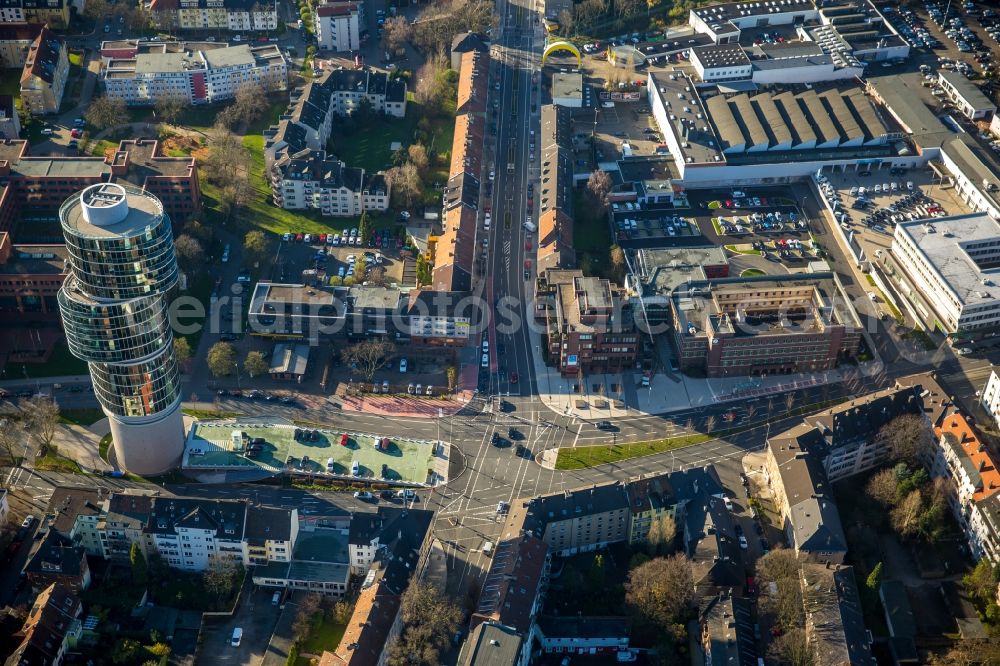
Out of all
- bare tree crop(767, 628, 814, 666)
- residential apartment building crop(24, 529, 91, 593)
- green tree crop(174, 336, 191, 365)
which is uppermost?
green tree crop(174, 336, 191, 365)

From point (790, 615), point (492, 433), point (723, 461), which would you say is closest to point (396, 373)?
point (492, 433)

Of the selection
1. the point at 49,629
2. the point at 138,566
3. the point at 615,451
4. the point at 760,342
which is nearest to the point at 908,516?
the point at 760,342

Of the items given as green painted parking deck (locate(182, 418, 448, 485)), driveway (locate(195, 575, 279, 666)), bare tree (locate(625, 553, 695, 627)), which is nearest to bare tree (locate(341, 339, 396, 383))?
green painted parking deck (locate(182, 418, 448, 485))

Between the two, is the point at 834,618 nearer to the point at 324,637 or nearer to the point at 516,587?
the point at 516,587

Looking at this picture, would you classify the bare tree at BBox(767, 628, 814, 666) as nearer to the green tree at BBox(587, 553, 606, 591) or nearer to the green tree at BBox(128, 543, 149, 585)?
the green tree at BBox(587, 553, 606, 591)

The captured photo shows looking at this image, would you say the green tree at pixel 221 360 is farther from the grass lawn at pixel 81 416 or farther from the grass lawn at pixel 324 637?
the grass lawn at pixel 324 637

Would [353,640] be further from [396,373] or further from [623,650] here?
[396,373]

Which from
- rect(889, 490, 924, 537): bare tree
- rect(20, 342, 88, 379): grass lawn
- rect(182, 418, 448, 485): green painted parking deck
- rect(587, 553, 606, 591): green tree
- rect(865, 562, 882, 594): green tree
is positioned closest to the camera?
rect(865, 562, 882, 594): green tree
